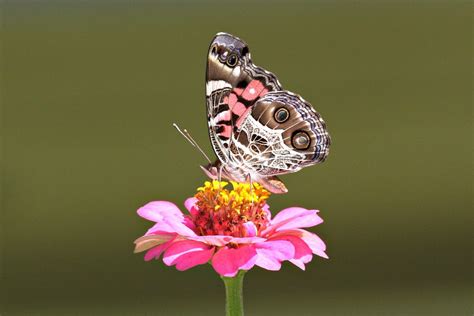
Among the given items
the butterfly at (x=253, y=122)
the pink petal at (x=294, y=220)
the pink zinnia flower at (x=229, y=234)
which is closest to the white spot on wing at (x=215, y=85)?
the butterfly at (x=253, y=122)

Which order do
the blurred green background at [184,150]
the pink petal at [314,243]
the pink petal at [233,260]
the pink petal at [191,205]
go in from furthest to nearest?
the blurred green background at [184,150] < the pink petal at [191,205] < the pink petal at [314,243] < the pink petal at [233,260]

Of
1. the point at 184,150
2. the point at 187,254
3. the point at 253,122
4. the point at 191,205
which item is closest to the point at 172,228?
the point at 187,254

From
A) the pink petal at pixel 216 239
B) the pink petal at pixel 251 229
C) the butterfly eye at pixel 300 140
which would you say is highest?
the butterfly eye at pixel 300 140

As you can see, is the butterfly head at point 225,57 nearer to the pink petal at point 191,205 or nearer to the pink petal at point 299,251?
the pink petal at point 191,205
